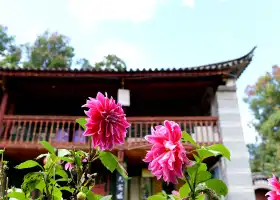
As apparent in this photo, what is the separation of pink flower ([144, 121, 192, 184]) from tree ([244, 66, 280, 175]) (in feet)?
57.5

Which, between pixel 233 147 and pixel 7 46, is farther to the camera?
pixel 7 46

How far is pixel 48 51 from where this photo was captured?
2309cm

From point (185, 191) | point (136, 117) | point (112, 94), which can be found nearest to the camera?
point (185, 191)

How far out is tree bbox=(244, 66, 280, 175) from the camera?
697 inches

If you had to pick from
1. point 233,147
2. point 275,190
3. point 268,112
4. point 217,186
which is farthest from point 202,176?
point 268,112

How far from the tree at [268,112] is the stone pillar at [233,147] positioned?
10517 mm

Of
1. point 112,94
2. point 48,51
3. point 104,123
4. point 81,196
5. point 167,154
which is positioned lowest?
point 81,196

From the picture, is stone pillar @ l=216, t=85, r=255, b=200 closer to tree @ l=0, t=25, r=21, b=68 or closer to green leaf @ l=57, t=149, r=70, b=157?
green leaf @ l=57, t=149, r=70, b=157

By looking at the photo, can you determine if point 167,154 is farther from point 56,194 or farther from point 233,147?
point 233,147

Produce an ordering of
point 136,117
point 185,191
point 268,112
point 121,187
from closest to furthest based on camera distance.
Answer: point 185,191 → point 121,187 → point 136,117 → point 268,112

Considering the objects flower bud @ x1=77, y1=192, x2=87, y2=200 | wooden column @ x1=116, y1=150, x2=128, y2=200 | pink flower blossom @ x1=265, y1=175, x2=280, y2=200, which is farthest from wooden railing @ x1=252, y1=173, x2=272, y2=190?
flower bud @ x1=77, y1=192, x2=87, y2=200

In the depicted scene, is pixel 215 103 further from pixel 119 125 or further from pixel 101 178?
pixel 119 125

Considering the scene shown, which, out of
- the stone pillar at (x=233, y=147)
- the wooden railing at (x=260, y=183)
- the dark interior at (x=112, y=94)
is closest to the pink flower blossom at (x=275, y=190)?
the stone pillar at (x=233, y=147)

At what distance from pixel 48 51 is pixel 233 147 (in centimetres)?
1915
